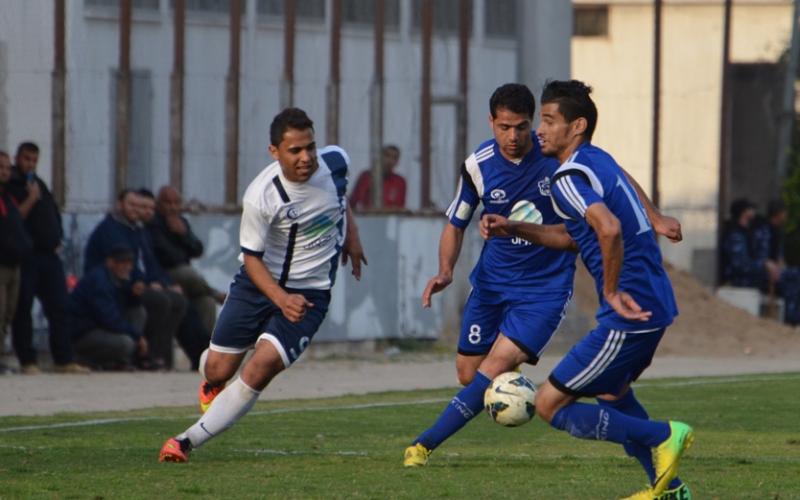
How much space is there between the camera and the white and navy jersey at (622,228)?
8352 mm

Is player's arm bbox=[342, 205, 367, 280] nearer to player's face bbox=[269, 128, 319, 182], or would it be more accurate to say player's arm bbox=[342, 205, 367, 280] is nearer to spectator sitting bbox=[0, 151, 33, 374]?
player's face bbox=[269, 128, 319, 182]

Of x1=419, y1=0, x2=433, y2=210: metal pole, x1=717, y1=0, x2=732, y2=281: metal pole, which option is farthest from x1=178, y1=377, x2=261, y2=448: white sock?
x1=717, y1=0, x2=732, y2=281: metal pole

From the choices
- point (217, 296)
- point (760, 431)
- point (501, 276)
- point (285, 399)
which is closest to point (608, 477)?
point (501, 276)

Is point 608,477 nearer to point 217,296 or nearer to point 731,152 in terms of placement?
point 217,296

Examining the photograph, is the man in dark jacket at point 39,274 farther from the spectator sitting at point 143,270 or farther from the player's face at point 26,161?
the spectator sitting at point 143,270

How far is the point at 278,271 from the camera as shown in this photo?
10.5 m

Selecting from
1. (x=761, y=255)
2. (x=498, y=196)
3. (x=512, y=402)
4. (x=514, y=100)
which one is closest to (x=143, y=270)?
(x=498, y=196)

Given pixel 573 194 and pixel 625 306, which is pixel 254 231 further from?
pixel 625 306

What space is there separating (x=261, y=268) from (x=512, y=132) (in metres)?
1.58

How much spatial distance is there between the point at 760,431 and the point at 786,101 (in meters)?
19.2

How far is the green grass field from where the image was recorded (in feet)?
29.7

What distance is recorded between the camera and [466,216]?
10695 mm

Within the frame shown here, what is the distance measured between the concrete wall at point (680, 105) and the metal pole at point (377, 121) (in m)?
7.39

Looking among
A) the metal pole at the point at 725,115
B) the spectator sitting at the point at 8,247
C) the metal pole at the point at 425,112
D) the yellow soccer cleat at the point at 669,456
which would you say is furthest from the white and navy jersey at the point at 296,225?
the metal pole at the point at 725,115
